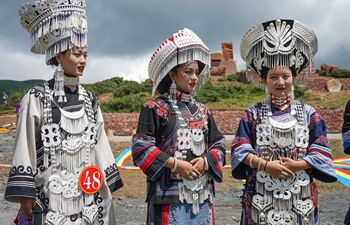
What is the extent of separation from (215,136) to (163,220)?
0.80 metres

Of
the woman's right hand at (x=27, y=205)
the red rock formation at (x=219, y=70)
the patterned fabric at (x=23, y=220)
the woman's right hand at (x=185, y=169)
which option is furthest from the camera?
the red rock formation at (x=219, y=70)

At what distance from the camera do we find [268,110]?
10.7ft

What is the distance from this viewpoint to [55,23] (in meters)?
3.00

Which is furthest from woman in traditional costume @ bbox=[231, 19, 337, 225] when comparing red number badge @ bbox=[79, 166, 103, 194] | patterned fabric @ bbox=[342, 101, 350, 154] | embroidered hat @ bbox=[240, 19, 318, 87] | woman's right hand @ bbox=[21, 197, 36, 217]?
woman's right hand @ bbox=[21, 197, 36, 217]

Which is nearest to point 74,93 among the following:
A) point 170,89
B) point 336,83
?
point 170,89

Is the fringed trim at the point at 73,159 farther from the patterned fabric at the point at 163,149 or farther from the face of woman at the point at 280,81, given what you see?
the face of woman at the point at 280,81

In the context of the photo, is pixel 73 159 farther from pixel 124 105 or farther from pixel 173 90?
pixel 124 105

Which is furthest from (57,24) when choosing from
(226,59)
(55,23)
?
(226,59)

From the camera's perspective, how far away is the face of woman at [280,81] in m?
3.20

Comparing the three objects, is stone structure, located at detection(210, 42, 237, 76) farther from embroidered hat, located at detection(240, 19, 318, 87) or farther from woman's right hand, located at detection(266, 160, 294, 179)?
woman's right hand, located at detection(266, 160, 294, 179)

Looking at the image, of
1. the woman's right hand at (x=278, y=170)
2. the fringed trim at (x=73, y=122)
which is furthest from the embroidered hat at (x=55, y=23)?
the woman's right hand at (x=278, y=170)

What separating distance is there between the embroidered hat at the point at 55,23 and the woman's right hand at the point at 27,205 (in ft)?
3.40

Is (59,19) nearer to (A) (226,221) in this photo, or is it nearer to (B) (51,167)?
(B) (51,167)

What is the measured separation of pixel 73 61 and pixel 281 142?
1.69 meters
